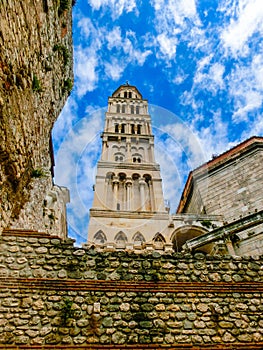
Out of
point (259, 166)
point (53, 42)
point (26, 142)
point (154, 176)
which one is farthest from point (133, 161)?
point (26, 142)

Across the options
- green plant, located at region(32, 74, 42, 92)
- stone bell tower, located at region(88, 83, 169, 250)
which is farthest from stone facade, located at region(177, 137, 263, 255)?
green plant, located at region(32, 74, 42, 92)

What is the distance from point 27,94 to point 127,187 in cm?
2061

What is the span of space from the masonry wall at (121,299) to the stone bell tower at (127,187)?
1197 centimetres

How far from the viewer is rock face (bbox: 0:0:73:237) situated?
14.0 ft

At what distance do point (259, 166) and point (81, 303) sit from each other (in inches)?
592

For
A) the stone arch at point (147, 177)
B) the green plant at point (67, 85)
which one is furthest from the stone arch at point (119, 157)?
the green plant at point (67, 85)

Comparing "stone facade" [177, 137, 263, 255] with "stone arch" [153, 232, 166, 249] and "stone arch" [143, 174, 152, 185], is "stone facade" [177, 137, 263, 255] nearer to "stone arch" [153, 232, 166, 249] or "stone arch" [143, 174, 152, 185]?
"stone arch" [153, 232, 166, 249]

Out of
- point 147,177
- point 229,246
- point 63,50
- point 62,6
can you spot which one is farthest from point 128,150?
point 62,6

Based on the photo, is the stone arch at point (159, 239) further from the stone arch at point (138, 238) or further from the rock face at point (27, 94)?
the rock face at point (27, 94)

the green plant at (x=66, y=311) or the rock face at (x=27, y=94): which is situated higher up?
the rock face at (x=27, y=94)

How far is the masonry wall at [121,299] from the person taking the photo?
4375mm

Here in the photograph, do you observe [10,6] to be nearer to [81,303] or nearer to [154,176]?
[81,303]

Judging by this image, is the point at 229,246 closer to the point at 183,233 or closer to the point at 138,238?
the point at 183,233

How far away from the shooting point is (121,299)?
4891 millimetres
